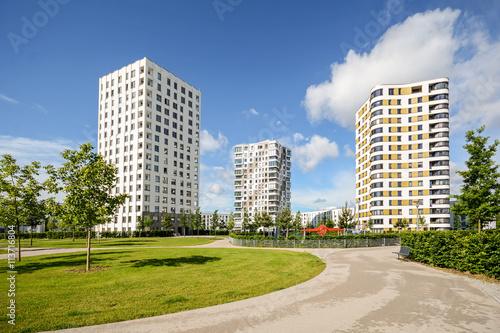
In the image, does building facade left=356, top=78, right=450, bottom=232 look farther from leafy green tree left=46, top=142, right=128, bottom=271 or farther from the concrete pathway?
leafy green tree left=46, top=142, right=128, bottom=271

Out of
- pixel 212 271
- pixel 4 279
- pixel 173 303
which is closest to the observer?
pixel 173 303

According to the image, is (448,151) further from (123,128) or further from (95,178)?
(123,128)

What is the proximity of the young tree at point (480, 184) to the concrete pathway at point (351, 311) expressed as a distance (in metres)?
26.9

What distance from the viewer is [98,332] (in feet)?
21.4

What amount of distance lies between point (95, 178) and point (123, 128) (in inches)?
2676

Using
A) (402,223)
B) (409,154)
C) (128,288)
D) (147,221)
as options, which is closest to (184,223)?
(147,221)

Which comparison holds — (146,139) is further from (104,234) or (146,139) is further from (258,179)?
(258,179)

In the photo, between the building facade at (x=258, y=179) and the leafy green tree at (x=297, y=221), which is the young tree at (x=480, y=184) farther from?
the building facade at (x=258, y=179)

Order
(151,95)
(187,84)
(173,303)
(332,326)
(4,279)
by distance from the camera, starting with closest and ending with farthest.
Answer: (332,326) < (173,303) < (4,279) < (151,95) < (187,84)

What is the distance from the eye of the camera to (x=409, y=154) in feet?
234

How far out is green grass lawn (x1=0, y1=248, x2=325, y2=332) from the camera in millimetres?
7797

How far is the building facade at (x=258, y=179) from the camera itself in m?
119

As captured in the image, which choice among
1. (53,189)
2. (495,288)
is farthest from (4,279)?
(495,288)

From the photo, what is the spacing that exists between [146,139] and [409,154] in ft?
225
